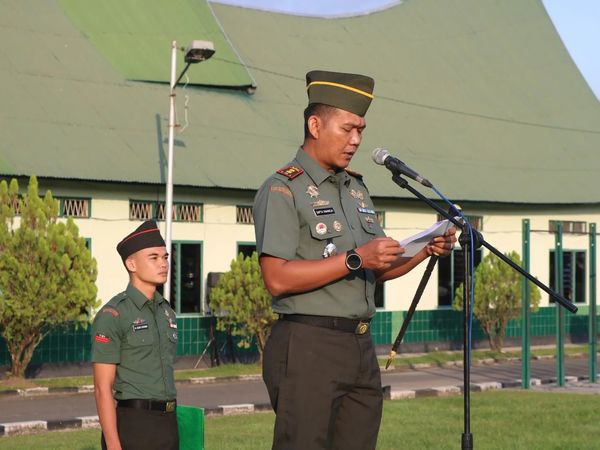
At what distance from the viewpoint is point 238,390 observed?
2092 cm

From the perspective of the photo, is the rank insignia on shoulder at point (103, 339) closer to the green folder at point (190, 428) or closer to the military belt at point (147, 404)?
the military belt at point (147, 404)

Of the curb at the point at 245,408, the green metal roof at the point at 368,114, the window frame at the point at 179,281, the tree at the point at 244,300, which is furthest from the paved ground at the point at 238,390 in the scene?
the green metal roof at the point at 368,114

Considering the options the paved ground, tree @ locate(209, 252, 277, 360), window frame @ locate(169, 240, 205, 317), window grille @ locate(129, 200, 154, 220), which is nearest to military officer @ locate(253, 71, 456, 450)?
the paved ground

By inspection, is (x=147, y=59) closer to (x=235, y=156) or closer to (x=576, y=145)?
(x=235, y=156)

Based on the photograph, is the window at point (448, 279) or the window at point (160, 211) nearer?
the window at point (160, 211)

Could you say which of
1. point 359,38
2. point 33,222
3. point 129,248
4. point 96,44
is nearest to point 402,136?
point 359,38

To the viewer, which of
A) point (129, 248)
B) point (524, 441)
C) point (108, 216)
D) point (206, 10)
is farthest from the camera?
point (206, 10)

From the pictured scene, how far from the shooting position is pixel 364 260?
5.51 m

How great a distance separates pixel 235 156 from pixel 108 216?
11.9 ft

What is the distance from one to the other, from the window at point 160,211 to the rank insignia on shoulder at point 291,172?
17.6 metres

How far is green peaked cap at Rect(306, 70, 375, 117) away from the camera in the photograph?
593 cm

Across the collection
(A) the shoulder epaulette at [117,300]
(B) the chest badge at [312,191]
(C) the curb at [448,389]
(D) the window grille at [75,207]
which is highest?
(D) the window grille at [75,207]

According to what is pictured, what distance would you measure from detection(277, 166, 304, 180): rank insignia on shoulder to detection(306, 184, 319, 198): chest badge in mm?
83

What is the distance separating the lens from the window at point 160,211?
23.5 m
